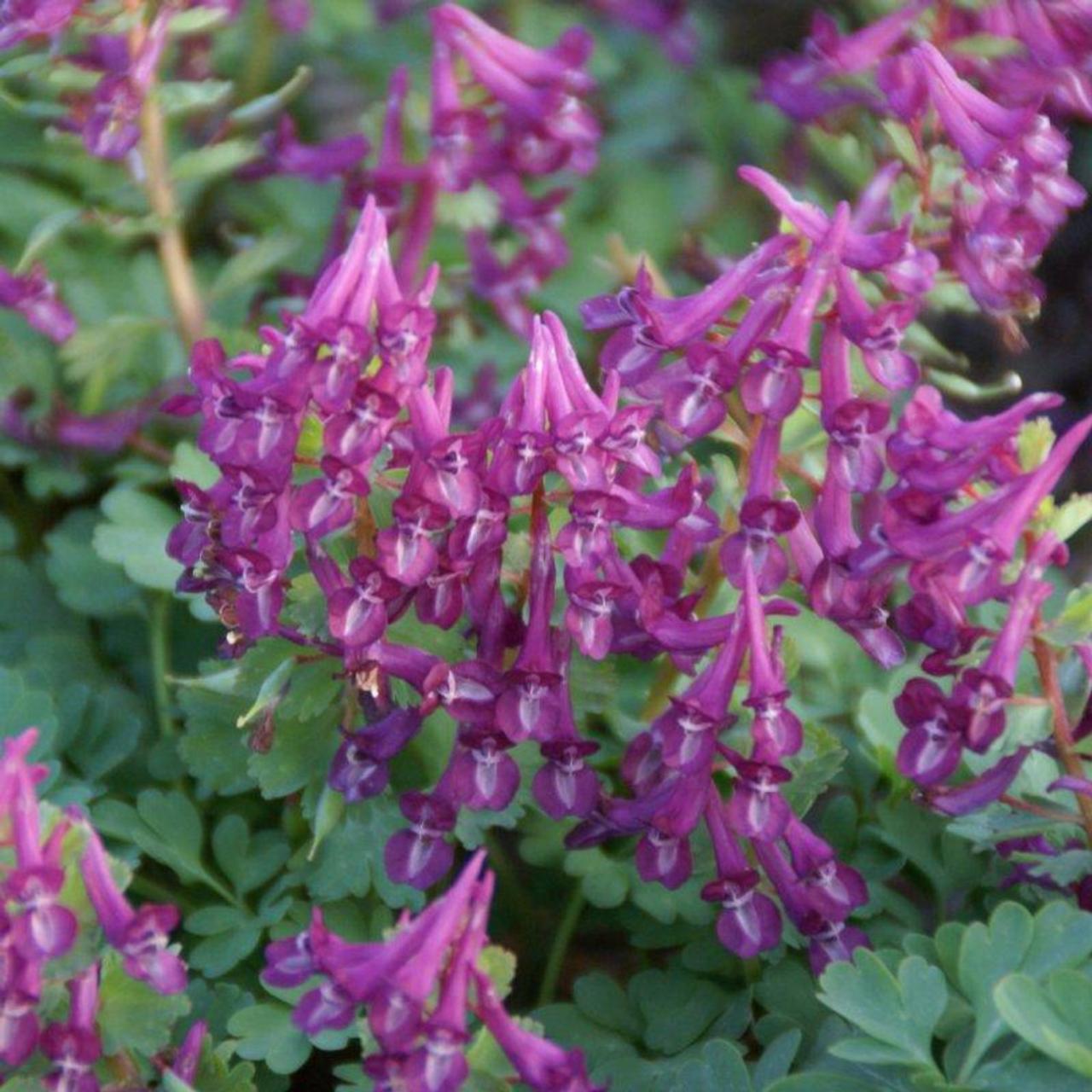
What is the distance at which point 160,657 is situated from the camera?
7.22 feet

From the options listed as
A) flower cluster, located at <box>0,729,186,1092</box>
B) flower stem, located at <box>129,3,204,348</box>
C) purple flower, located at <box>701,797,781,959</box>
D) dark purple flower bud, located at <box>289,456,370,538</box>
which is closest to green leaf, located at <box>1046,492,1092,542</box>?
purple flower, located at <box>701,797,781,959</box>

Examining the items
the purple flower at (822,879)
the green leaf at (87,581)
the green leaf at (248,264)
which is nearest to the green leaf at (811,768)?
the purple flower at (822,879)

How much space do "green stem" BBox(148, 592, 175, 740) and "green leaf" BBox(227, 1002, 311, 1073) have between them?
0.51 meters

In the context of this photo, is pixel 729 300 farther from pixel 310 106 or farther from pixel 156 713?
pixel 310 106

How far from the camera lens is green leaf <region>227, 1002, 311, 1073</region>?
163 cm

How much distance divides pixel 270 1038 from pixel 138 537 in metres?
0.79

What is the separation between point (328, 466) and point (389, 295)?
0.66 feet

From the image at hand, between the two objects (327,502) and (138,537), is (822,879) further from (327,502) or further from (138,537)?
(138,537)

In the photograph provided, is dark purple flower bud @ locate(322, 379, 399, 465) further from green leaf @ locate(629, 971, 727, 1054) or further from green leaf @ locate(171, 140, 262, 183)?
green leaf @ locate(171, 140, 262, 183)

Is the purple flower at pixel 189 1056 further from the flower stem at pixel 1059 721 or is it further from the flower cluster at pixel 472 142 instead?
the flower cluster at pixel 472 142

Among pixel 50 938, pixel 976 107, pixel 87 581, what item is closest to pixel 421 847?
pixel 50 938

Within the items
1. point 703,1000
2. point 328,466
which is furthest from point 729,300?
point 703,1000

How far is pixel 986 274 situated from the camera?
1.85 meters

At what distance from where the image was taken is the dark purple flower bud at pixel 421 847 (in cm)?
167
